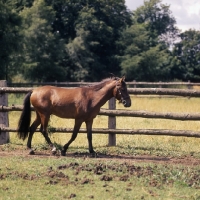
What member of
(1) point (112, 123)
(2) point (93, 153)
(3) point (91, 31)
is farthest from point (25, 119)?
(3) point (91, 31)

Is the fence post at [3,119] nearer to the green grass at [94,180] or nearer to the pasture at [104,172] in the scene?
the pasture at [104,172]

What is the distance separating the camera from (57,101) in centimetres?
941

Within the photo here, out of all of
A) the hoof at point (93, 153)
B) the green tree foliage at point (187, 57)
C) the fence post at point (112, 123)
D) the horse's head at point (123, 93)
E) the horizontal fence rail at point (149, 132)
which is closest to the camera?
the hoof at point (93, 153)

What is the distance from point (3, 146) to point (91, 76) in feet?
130

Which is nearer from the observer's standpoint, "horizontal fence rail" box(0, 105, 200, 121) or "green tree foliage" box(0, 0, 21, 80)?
"horizontal fence rail" box(0, 105, 200, 121)

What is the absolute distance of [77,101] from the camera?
9.34 meters

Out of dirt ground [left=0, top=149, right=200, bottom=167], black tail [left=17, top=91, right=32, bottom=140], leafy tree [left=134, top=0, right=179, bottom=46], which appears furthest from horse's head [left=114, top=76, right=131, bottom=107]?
leafy tree [left=134, top=0, right=179, bottom=46]

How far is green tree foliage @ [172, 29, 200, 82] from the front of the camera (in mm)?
61438

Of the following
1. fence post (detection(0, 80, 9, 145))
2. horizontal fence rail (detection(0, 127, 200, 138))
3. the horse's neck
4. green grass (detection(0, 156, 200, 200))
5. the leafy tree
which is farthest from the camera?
the leafy tree

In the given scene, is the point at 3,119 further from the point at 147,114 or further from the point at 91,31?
the point at 91,31

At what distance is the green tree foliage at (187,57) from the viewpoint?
61.4m

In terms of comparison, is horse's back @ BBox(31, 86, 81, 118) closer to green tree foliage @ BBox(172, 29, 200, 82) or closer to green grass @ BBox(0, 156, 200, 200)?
green grass @ BBox(0, 156, 200, 200)

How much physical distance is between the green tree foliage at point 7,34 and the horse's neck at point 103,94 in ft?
66.1

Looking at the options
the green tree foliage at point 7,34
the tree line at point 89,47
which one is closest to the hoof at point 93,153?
the green tree foliage at point 7,34
